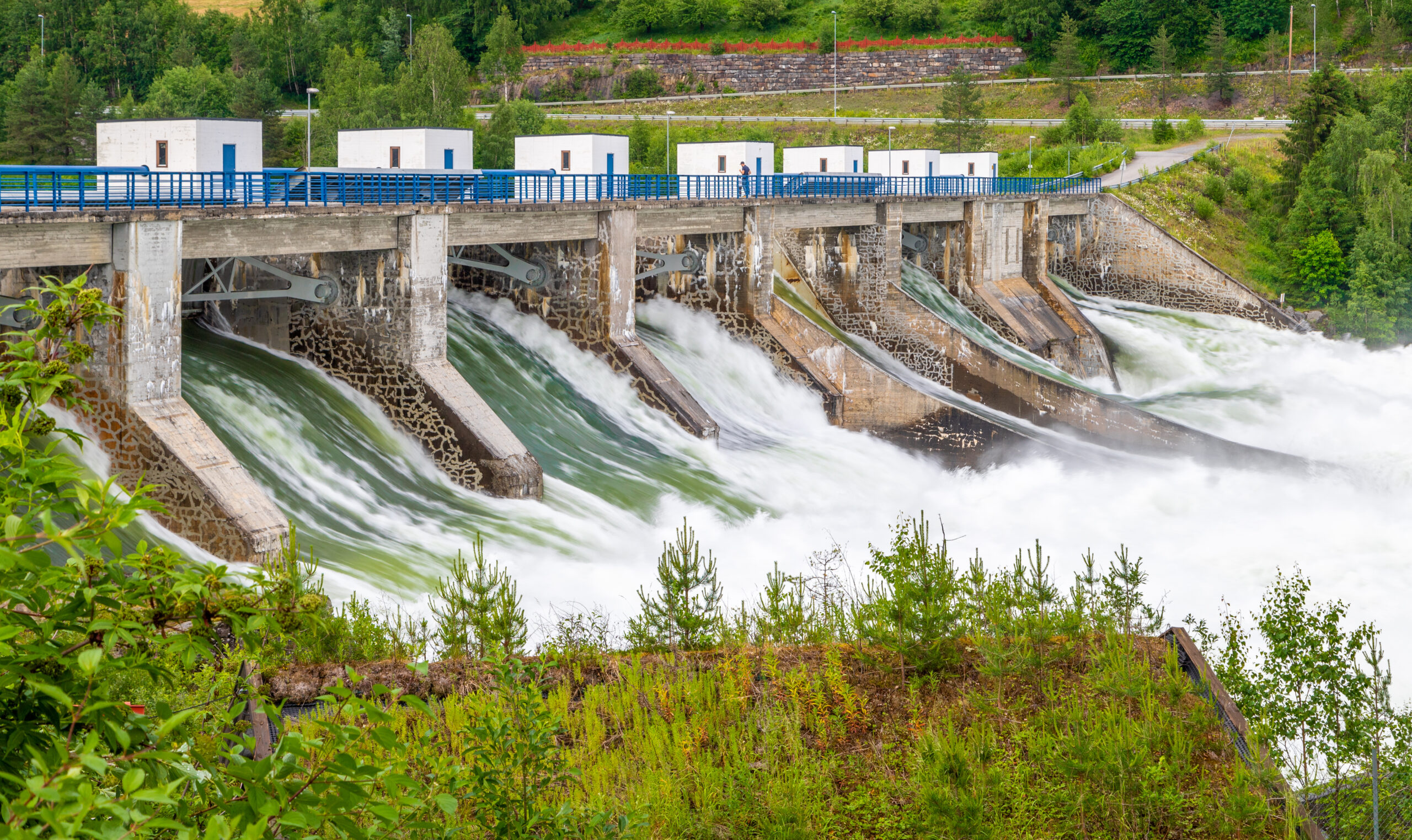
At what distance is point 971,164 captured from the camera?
57594 millimetres

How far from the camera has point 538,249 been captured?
28672 millimetres

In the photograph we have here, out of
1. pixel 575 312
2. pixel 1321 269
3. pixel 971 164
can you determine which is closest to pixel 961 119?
pixel 971 164

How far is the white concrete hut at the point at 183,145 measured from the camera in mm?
26297

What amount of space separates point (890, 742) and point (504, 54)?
94.7 m

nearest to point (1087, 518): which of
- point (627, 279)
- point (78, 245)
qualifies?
point (627, 279)

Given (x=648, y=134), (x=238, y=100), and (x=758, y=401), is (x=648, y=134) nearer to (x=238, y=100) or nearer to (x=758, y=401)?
(x=238, y=100)

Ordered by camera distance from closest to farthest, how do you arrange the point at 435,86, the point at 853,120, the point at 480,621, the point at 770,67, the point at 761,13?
the point at 480,621 < the point at 435,86 < the point at 853,120 < the point at 770,67 < the point at 761,13

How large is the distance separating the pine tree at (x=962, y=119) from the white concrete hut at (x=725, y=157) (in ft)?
124

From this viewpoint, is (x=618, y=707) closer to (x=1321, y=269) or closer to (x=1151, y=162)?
(x=1321, y=269)

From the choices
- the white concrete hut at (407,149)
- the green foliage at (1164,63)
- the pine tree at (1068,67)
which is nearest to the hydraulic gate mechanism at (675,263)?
the white concrete hut at (407,149)

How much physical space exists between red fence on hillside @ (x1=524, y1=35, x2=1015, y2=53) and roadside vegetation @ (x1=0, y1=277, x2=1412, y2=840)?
92420 millimetres

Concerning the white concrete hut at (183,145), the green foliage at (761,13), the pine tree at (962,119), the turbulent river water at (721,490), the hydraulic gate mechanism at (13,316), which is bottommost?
the turbulent river water at (721,490)

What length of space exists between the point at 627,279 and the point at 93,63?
82.4 metres

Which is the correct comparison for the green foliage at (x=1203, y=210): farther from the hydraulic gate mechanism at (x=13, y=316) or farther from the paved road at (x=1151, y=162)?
the hydraulic gate mechanism at (x=13, y=316)
